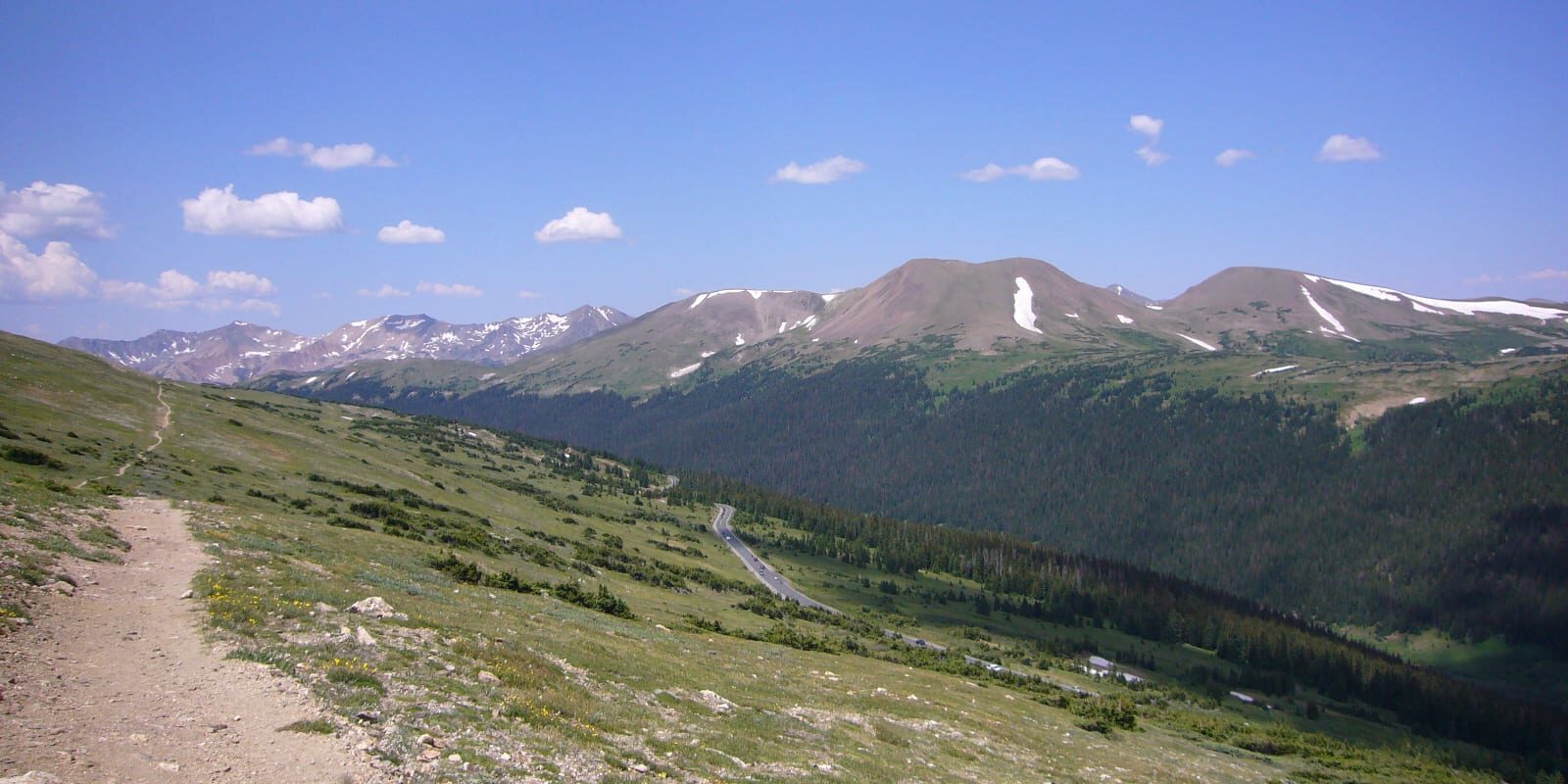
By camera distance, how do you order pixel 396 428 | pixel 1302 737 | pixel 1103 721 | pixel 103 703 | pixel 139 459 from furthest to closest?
pixel 396 428, pixel 1302 737, pixel 139 459, pixel 1103 721, pixel 103 703

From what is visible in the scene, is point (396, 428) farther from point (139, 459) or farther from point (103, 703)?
point (103, 703)

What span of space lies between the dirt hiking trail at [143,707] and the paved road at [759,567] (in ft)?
240

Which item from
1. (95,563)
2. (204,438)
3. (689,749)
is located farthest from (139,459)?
(689,749)

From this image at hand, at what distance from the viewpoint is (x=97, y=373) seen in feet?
330

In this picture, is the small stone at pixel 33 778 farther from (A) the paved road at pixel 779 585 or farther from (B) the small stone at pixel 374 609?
(A) the paved road at pixel 779 585

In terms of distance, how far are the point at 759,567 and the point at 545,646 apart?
9836cm

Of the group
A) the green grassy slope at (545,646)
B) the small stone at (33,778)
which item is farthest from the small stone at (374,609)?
the small stone at (33,778)

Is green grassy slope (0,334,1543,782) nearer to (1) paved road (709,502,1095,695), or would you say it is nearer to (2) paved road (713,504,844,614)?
(1) paved road (709,502,1095,695)

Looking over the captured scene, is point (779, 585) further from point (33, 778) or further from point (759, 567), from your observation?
point (33, 778)

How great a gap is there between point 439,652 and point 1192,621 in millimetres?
135477

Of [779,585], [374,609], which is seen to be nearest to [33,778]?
[374,609]

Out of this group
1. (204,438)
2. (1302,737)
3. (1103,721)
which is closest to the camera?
(1103,721)

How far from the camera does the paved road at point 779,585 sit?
7591 cm

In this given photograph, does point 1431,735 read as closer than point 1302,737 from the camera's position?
No
